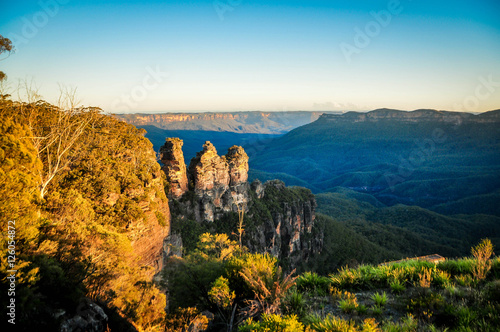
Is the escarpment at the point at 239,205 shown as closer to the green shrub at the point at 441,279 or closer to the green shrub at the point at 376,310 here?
the green shrub at the point at 441,279

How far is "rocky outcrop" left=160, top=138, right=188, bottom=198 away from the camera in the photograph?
45219mm

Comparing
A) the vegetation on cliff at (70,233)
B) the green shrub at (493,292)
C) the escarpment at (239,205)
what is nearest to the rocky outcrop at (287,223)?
the escarpment at (239,205)

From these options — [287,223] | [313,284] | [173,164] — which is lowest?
[287,223]

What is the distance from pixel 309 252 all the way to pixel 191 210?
161 ft

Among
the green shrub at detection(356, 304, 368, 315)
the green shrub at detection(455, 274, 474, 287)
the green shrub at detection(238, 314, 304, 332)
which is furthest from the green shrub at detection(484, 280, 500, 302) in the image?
the green shrub at detection(238, 314, 304, 332)

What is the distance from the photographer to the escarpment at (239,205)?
153ft

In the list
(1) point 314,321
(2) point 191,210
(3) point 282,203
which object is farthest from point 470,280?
(3) point 282,203

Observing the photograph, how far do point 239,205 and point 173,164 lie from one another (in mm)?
23341

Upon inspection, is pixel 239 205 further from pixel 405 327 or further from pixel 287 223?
pixel 405 327

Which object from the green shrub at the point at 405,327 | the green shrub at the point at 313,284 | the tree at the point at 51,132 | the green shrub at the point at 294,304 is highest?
the tree at the point at 51,132

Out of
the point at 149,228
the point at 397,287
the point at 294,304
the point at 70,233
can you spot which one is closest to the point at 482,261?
the point at 397,287

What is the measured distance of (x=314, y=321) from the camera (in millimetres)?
6496

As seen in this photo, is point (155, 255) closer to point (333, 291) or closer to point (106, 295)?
point (106, 295)

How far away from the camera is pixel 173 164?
149ft
